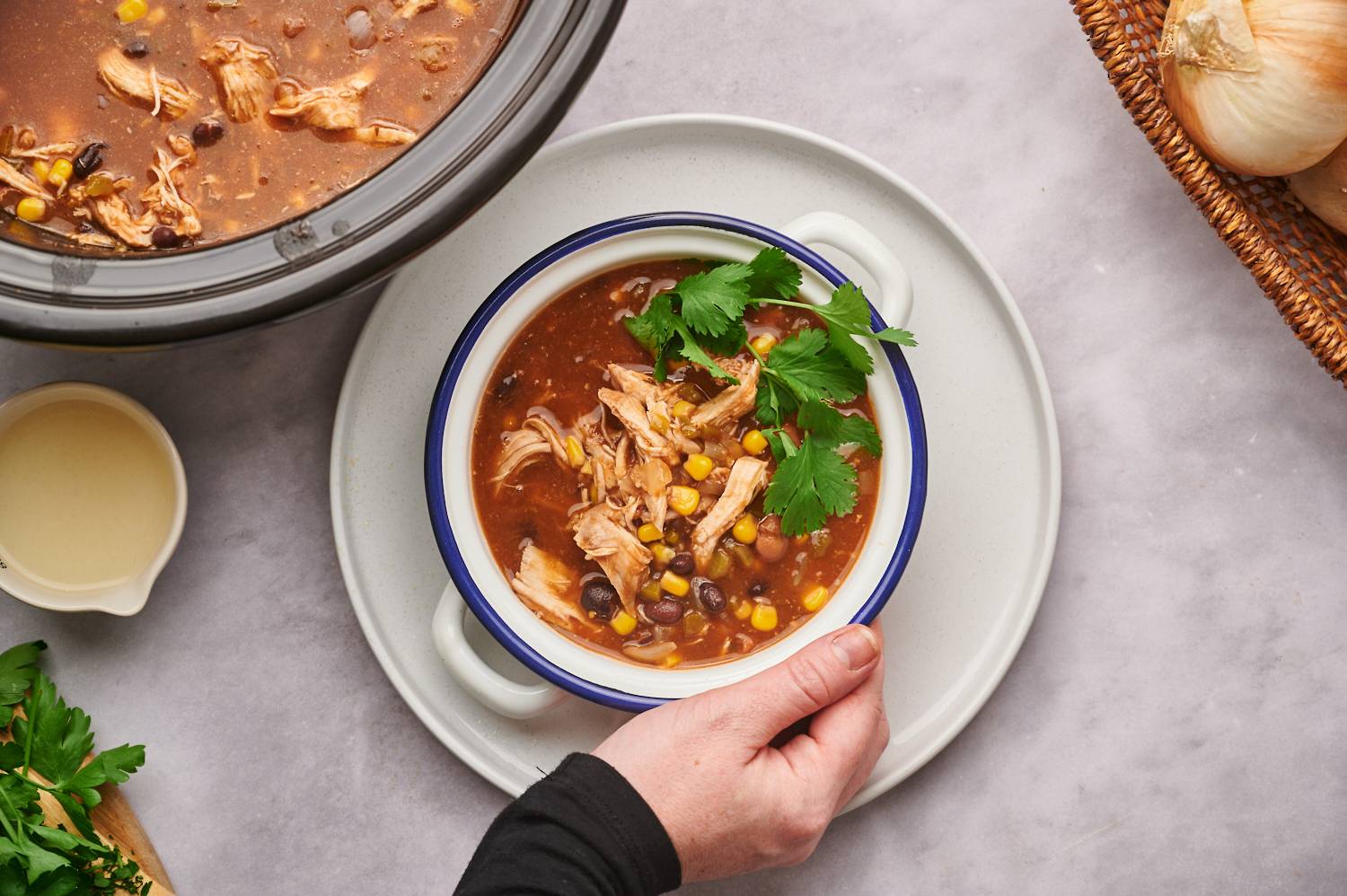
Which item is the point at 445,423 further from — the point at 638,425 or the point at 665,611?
the point at 665,611

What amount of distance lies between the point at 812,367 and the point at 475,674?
79 cm

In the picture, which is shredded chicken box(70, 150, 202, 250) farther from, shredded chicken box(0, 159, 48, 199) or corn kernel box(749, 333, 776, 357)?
corn kernel box(749, 333, 776, 357)

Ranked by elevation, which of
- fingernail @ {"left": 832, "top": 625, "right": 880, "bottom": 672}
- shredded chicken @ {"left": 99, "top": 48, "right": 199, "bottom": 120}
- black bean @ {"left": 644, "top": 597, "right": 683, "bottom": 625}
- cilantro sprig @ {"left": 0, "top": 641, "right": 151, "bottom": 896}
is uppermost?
shredded chicken @ {"left": 99, "top": 48, "right": 199, "bottom": 120}

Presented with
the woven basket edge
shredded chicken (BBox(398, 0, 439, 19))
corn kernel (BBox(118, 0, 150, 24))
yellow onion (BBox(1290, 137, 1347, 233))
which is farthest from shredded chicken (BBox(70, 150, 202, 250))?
yellow onion (BBox(1290, 137, 1347, 233))

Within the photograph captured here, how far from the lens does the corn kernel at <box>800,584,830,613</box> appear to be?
192cm

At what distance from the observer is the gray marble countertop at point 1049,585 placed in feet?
7.23

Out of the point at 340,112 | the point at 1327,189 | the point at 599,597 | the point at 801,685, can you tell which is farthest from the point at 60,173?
the point at 1327,189

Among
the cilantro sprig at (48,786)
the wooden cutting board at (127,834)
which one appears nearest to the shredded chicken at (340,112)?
the cilantro sprig at (48,786)

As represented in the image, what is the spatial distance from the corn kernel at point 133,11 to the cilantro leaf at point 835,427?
1221mm

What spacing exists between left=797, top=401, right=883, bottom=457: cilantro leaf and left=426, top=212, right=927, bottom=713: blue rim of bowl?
0.07 meters

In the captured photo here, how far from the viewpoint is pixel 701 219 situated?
187cm

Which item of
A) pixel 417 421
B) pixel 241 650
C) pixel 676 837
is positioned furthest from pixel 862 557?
pixel 241 650

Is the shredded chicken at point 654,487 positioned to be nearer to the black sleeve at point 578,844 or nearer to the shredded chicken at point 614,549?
the shredded chicken at point 614,549

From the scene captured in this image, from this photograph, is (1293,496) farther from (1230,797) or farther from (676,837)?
(676,837)
